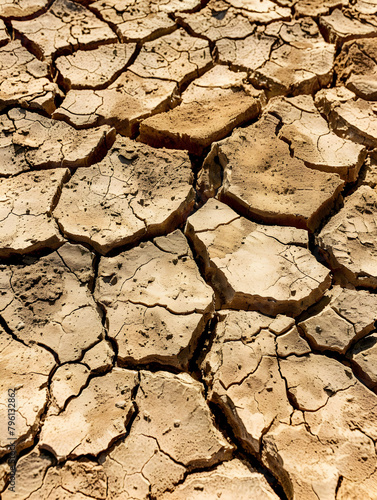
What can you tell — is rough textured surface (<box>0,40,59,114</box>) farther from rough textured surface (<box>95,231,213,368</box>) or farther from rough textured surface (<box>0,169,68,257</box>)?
rough textured surface (<box>95,231,213,368</box>)

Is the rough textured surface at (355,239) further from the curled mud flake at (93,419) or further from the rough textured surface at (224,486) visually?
the curled mud flake at (93,419)

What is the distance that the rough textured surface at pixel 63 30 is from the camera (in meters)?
3.21

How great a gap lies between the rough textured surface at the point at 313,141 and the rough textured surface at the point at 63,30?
4.75ft

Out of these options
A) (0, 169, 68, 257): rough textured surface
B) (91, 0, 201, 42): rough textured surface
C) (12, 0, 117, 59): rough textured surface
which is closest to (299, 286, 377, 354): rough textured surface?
(0, 169, 68, 257): rough textured surface

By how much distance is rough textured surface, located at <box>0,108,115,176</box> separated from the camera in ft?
8.48

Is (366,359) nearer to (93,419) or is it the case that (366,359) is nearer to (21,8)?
(93,419)

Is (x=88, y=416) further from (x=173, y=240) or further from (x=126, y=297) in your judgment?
(x=173, y=240)

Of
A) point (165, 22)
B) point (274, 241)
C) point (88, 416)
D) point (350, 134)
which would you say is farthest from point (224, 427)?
point (165, 22)

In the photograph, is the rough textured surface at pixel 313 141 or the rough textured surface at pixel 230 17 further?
the rough textured surface at pixel 230 17

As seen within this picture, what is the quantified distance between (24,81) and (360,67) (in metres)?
2.37

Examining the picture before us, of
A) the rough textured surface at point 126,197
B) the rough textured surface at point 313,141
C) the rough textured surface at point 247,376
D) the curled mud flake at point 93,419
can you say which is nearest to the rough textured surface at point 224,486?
the rough textured surface at point 247,376

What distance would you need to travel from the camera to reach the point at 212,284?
2.17m

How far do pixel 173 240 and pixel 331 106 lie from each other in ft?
4.78

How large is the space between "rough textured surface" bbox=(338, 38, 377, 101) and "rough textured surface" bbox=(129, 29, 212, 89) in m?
0.98
